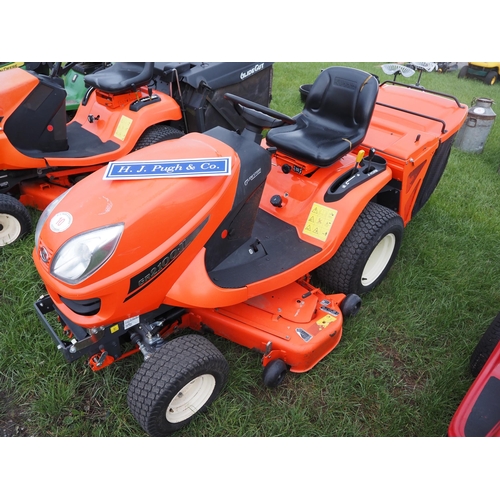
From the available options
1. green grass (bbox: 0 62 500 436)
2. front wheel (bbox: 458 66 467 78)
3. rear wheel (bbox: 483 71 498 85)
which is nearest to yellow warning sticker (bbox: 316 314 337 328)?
green grass (bbox: 0 62 500 436)

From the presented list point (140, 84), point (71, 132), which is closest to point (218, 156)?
point (140, 84)

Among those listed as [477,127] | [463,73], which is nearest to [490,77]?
[463,73]

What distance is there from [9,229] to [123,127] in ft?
3.92

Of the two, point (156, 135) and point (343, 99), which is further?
point (156, 135)

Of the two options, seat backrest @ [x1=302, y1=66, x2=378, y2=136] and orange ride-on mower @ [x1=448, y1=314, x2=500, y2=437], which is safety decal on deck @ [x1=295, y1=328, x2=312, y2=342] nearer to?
orange ride-on mower @ [x1=448, y1=314, x2=500, y2=437]

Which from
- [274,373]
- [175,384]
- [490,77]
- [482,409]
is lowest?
[274,373]

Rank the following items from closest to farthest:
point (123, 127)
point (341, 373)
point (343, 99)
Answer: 1. point (341, 373)
2. point (343, 99)
3. point (123, 127)

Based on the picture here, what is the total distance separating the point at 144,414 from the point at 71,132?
271 cm

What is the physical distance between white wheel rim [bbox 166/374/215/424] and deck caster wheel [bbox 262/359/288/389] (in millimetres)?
249

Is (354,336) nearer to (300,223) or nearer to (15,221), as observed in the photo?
(300,223)

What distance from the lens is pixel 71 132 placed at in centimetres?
359

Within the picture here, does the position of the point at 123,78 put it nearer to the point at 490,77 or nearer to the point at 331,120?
the point at 331,120

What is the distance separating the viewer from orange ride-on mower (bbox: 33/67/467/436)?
167 cm

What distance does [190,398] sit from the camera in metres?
1.95
